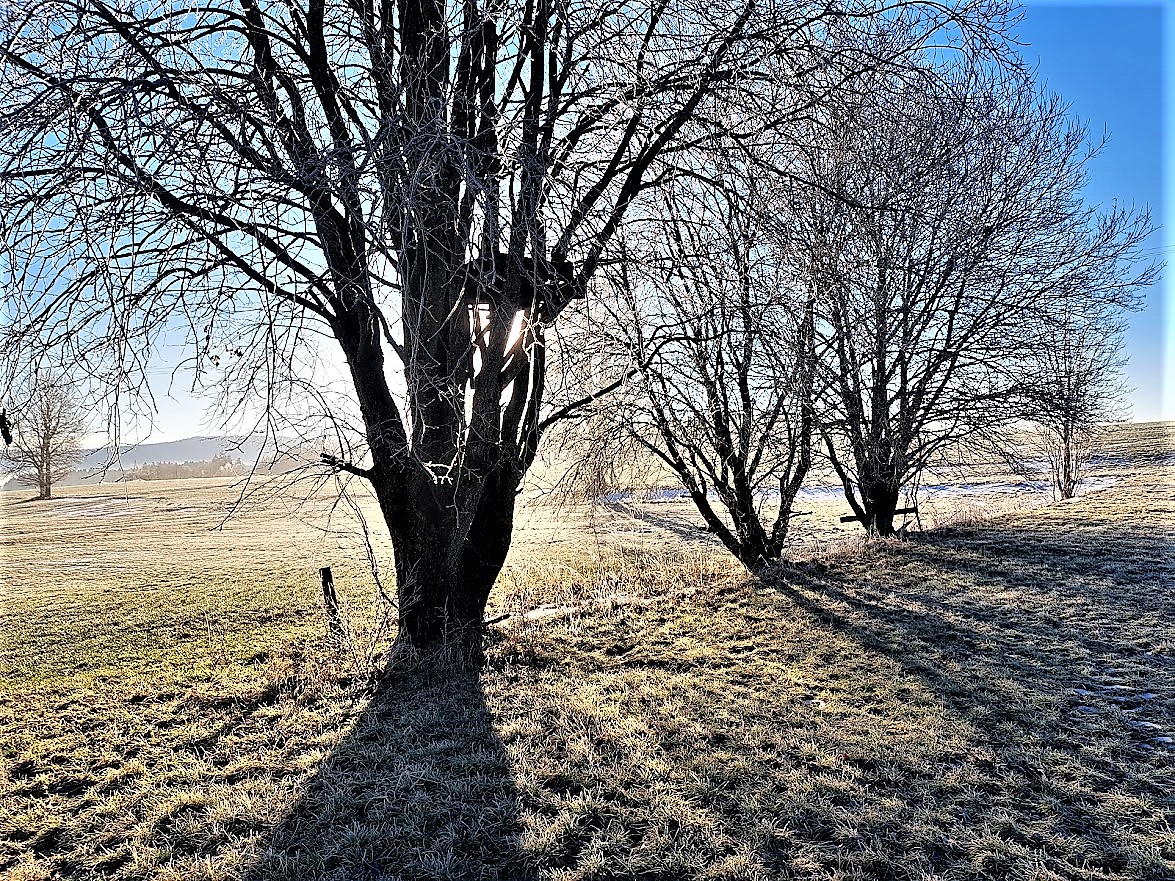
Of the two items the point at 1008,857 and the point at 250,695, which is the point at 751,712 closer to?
the point at 1008,857

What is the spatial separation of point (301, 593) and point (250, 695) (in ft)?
23.1

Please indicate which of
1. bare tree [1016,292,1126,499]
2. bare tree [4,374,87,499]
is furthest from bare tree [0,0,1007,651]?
bare tree [1016,292,1126,499]

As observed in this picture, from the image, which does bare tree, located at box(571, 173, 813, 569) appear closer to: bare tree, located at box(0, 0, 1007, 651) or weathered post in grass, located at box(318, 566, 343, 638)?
bare tree, located at box(0, 0, 1007, 651)

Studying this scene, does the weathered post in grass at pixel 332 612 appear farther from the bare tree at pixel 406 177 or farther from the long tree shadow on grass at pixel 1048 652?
the long tree shadow on grass at pixel 1048 652

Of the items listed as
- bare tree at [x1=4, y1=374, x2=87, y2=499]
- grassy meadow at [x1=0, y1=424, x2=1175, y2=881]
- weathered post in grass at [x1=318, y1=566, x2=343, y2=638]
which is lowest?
grassy meadow at [x1=0, y1=424, x2=1175, y2=881]

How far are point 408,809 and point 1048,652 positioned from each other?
556 cm

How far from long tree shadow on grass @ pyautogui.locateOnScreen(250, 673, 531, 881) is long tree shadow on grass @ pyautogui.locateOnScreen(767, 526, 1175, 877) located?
8.55 ft

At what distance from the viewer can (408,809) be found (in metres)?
3.45

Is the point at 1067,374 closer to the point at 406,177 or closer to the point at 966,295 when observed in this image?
the point at 966,295

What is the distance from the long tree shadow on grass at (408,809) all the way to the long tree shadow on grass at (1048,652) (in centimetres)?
260

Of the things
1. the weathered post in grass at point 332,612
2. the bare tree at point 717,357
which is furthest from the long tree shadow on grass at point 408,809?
the bare tree at point 717,357

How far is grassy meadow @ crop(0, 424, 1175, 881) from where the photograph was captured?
3.08 meters

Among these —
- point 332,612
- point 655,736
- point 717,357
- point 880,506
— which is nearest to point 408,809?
point 655,736

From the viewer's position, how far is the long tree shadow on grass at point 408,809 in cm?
298
